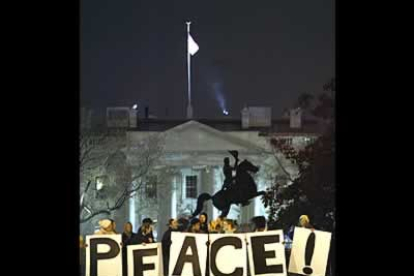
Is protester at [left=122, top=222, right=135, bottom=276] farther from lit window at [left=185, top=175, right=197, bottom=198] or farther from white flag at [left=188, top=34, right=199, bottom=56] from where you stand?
white flag at [left=188, top=34, right=199, bottom=56]

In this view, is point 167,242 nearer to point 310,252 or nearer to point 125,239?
point 125,239

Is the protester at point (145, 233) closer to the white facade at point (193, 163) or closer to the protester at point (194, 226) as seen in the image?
the white facade at point (193, 163)

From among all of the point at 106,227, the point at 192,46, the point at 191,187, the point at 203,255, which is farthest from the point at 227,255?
the point at 192,46

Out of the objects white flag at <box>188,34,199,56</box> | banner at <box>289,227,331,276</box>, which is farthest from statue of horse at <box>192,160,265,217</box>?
white flag at <box>188,34,199,56</box>

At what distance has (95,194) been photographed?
201 cm

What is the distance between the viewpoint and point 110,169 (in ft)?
6.80

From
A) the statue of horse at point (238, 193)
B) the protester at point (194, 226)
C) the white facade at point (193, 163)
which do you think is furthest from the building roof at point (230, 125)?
the protester at point (194, 226)

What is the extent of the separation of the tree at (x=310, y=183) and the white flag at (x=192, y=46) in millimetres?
456

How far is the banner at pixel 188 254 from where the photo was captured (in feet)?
6.16
